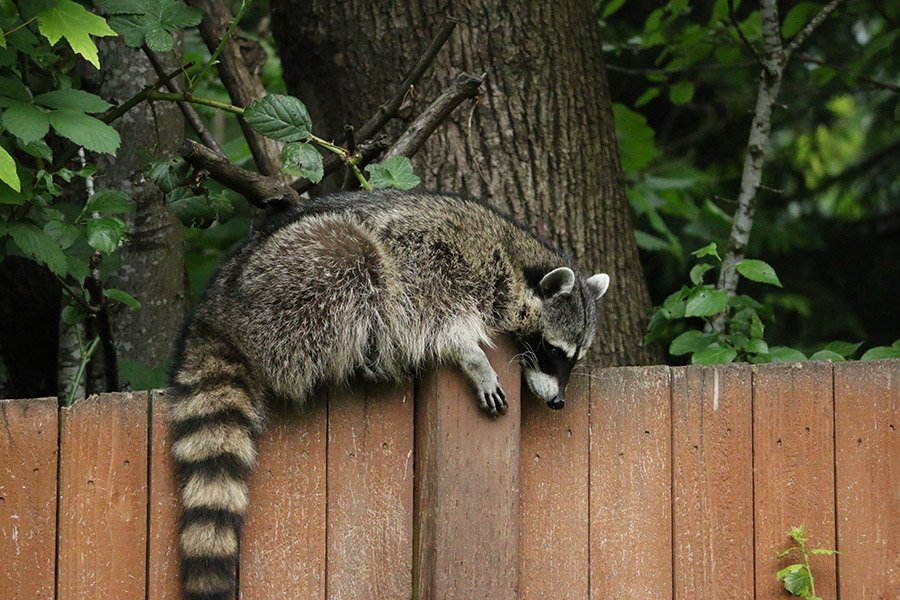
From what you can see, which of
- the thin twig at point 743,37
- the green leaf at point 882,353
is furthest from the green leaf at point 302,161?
the thin twig at point 743,37

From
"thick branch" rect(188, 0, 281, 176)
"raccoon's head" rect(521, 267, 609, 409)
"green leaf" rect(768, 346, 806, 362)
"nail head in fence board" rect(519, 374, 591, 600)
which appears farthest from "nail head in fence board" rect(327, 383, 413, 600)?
"thick branch" rect(188, 0, 281, 176)

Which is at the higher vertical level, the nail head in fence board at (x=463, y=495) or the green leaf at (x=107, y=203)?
the green leaf at (x=107, y=203)

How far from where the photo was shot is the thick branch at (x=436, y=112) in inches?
159

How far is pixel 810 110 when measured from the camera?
9.15 metres

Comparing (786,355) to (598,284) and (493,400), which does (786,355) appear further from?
(493,400)

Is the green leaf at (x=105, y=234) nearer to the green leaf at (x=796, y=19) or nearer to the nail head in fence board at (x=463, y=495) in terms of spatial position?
the nail head in fence board at (x=463, y=495)

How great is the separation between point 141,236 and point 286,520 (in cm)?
184

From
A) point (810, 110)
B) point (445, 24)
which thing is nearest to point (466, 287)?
point (445, 24)

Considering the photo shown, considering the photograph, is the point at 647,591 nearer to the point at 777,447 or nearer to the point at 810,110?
the point at 777,447

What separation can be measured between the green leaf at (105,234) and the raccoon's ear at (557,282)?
4.45ft

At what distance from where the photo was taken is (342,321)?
3.57 m

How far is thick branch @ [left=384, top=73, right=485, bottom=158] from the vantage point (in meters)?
4.03

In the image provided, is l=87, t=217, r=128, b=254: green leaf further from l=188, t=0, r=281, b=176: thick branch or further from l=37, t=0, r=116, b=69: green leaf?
l=188, t=0, r=281, b=176: thick branch

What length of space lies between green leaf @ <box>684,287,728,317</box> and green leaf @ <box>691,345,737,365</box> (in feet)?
0.42
